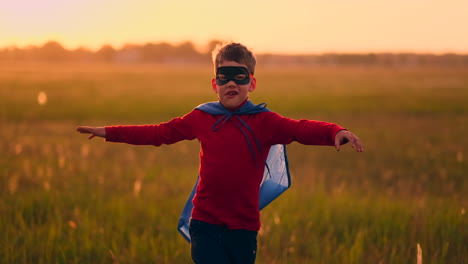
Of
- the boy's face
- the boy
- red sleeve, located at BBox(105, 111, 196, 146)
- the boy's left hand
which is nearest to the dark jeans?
the boy

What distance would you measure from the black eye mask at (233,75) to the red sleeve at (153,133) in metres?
0.30

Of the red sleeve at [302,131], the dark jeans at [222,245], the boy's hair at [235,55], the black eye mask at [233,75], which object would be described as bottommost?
the dark jeans at [222,245]

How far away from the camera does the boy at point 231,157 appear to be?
9.13ft

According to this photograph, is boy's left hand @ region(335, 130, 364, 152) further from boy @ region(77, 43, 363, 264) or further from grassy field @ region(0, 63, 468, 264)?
grassy field @ region(0, 63, 468, 264)

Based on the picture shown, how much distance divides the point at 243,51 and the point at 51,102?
17585 millimetres

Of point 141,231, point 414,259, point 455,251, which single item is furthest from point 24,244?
point 455,251

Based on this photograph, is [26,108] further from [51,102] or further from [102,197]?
[102,197]

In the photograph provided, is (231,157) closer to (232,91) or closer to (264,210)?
(232,91)

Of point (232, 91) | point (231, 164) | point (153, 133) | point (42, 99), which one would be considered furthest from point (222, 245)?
point (42, 99)

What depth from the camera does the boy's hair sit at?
2834 millimetres

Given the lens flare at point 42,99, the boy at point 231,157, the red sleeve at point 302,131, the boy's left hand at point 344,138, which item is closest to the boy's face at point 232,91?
the boy at point 231,157

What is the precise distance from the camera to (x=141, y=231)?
436cm

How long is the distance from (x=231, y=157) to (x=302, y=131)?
43 cm

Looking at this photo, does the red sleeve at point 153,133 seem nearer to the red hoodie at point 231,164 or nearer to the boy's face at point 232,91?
the red hoodie at point 231,164
